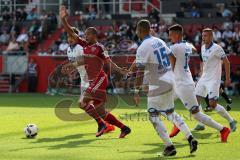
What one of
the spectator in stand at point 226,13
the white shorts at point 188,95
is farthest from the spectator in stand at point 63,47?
the white shorts at point 188,95

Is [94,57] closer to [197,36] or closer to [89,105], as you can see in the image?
[89,105]

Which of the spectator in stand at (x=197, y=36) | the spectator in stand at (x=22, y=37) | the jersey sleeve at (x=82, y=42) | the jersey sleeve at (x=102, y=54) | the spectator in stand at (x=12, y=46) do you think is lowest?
the spectator in stand at (x=12, y=46)

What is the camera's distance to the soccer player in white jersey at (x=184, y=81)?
11.8m

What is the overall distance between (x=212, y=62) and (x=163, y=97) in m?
3.83

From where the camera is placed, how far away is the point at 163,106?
1041cm

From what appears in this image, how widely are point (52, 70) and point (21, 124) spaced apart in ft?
57.8

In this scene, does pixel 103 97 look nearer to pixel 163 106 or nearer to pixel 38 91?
pixel 163 106

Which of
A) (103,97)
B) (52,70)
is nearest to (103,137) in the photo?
(103,97)

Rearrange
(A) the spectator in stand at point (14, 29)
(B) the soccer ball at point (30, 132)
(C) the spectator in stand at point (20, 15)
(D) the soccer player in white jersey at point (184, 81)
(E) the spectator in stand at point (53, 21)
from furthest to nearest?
(C) the spectator in stand at point (20, 15), (E) the spectator in stand at point (53, 21), (A) the spectator in stand at point (14, 29), (B) the soccer ball at point (30, 132), (D) the soccer player in white jersey at point (184, 81)

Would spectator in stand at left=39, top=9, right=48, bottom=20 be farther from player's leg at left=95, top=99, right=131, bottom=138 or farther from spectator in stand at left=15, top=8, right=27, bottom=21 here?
player's leg at left=95, top=99, right=131, bottom=138

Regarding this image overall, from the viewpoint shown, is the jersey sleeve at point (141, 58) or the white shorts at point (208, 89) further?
the white shorts at point (208, 89)

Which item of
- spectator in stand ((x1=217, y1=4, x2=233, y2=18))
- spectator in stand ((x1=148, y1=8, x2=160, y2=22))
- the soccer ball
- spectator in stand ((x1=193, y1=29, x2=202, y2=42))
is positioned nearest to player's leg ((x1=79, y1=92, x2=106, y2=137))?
the soccer ball

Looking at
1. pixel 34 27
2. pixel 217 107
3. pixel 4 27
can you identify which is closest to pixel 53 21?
pixel 34 27

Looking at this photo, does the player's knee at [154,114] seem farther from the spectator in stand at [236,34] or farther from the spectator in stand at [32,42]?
the spectator in stand at [32,42]
